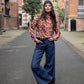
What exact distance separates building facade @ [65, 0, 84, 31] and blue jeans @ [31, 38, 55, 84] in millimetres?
31971

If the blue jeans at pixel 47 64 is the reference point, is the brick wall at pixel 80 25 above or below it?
above

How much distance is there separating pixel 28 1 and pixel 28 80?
135 ft

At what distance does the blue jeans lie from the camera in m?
4.34

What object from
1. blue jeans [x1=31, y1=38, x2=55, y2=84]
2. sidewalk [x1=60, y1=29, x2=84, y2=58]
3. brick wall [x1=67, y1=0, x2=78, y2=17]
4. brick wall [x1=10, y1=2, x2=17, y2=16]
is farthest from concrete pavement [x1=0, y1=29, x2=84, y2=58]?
brick wall [x1=10, y1=2, x2=17, y2=16]

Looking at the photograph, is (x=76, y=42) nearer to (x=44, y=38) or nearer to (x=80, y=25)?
(x=44, y=38)

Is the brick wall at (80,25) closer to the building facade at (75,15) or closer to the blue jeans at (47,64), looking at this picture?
the building facade at (75,15)

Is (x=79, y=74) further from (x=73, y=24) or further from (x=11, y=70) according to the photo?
(x=73, y=24)

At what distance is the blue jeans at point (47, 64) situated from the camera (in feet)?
14.3

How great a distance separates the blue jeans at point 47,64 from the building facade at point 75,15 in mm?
31971

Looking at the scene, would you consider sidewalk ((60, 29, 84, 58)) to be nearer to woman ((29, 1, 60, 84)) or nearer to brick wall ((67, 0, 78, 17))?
woman ((29, 1, 60, 84))

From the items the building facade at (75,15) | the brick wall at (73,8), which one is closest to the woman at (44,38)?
the building facade at (75,15)

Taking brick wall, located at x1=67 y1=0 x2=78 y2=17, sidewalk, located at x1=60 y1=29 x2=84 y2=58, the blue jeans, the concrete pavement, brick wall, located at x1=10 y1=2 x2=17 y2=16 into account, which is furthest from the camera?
brick wall, located at x1=10 y1=2 x2=17 y2=16

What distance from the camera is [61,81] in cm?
538

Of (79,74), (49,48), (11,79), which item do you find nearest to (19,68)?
(11,79)
